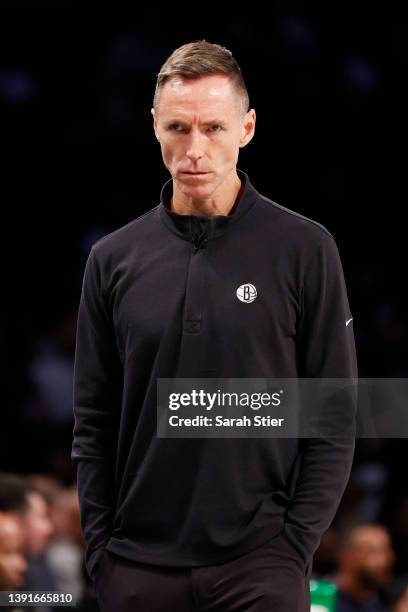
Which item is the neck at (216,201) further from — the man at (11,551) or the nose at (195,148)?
the man at (11,551)

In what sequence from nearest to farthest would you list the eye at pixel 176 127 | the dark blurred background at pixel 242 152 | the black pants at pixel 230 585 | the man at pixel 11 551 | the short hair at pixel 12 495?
the black pants at pixel 230 585
the eye at pixel 176 127
the man at pixel 11 551
the short hair at pixel 12 495
the dark blurred background at pixel 242 152

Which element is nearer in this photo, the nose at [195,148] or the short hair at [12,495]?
the nose at [195,148]

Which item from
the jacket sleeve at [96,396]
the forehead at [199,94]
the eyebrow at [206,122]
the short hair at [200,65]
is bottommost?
the jacket sleeve at [96,396]

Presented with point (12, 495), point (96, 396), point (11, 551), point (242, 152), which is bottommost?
point (11, 551)

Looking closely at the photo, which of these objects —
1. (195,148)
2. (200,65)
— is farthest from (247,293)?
(200,65)

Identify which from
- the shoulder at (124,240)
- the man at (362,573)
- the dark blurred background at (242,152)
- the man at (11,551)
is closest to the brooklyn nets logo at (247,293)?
the shoulder at (124,240)

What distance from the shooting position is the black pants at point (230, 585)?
5.64 ft

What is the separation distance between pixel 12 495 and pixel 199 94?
1720 mm

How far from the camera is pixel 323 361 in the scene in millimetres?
1810

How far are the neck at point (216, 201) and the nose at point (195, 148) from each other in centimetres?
7

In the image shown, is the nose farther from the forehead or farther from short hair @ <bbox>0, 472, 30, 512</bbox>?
short hair @ <bbox>0, 472, 30, 512</bbox>

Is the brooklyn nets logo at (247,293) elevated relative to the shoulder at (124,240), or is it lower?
lower

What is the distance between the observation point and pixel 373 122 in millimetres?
4883

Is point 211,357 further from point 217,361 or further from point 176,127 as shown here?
point 176,127
